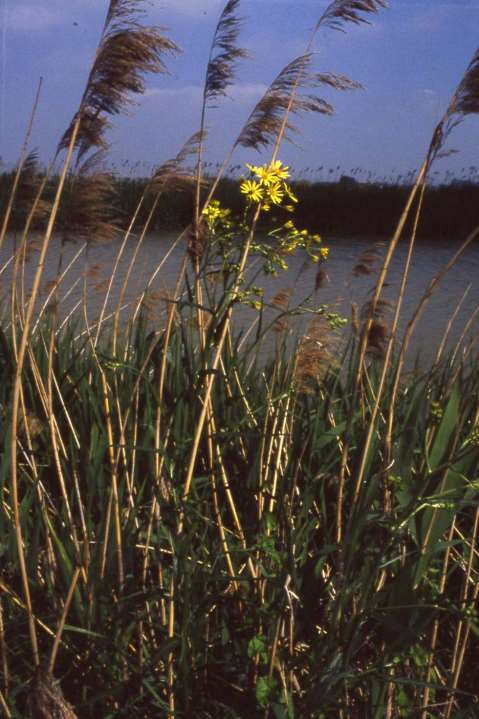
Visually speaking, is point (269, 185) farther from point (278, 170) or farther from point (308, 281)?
point (308, 281)

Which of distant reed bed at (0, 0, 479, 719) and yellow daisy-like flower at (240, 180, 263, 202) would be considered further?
yellow daisy-like flower at (240, 180, 263, 202)

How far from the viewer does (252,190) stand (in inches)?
72.2

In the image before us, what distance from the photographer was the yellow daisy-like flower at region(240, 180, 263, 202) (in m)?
1.82

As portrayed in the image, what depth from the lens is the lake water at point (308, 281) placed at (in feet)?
12.0

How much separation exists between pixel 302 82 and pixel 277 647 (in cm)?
117

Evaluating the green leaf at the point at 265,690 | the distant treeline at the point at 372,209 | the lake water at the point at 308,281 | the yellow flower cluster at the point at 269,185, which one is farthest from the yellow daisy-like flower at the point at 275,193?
the distant treeline at the point at 372,209

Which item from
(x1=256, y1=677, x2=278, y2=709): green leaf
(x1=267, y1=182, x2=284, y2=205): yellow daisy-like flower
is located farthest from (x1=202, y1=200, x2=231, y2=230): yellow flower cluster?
(x1=256, y1=677, x2=278, y2=709): green leaf

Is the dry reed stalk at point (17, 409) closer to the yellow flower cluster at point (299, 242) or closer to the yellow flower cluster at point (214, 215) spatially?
the yellow flower cluster at point (214, 215)

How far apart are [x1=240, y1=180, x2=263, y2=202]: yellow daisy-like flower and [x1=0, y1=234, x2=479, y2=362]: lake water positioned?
1113mm

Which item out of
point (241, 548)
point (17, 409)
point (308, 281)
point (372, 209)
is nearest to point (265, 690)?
point (241, 548)

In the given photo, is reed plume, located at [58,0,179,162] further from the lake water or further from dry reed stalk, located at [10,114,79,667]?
the lake water

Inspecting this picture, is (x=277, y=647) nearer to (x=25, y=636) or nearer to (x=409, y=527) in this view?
(x=409, y=527)

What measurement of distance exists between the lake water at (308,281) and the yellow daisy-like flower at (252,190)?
1.11m

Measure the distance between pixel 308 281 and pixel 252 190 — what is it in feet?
7.08
